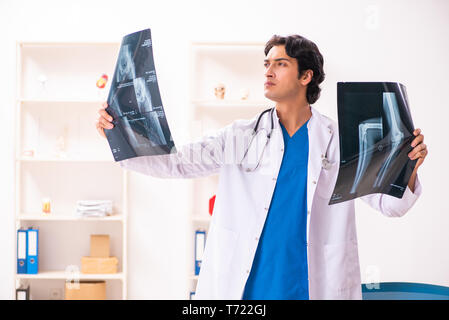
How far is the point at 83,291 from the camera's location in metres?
3.25

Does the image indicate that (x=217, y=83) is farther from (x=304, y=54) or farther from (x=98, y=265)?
(x=304, y=54)

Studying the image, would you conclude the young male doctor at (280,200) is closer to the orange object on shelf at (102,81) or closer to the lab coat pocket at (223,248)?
the lab coat pocket at (223,248)

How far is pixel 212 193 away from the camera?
11.2ft

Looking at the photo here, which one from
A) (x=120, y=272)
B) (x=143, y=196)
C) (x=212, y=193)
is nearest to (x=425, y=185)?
(x=212, y=193)

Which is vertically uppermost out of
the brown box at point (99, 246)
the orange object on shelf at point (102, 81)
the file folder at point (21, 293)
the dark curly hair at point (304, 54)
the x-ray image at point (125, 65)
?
the orange object on shelf at point (102, 81)

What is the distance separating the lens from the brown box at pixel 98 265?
3.28 metres

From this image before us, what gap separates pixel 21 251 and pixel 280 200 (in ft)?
8.00

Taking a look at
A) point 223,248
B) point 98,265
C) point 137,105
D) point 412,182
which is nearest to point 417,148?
point 412,182

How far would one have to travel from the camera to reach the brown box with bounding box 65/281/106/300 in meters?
3.24

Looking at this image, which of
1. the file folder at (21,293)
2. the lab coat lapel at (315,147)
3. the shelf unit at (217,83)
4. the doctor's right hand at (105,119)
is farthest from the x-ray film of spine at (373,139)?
the file folder at (21,293)

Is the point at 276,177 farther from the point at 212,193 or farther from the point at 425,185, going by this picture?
the point at 425,185

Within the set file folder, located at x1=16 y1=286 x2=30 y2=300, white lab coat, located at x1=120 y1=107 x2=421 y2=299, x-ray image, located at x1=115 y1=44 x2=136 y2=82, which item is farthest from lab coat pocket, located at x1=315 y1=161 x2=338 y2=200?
file folder, located at x1=16 y1=286 x2=30 y2=300

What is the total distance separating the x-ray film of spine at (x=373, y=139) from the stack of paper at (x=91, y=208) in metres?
2.29
